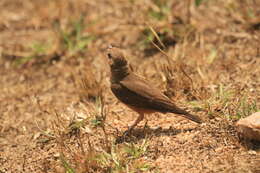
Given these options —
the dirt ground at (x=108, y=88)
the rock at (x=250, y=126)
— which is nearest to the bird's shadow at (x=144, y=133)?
the dirt ground at (x=108, y=88)

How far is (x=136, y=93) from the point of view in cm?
501

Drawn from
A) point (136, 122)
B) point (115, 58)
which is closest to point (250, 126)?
point (136, 122)

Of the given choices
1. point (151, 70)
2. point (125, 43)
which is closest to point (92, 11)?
point (125, 43)

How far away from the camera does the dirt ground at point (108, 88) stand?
462 cm

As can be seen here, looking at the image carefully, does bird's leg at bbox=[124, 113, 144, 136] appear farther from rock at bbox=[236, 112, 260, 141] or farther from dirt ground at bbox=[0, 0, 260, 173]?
rock at bbox=[236, 112, 260, 141]

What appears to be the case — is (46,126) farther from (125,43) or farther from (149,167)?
(125,43)

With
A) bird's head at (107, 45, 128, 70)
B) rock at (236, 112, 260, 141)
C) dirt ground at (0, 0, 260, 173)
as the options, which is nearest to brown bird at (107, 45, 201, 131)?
bird's head at (107, 45, 128, 70)

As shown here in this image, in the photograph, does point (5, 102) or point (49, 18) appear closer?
point (5, 102)

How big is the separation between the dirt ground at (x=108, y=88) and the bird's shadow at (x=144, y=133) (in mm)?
22

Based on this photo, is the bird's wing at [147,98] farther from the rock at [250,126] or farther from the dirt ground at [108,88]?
the rock at [250,126]

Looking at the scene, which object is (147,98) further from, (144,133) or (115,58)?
(115,58)

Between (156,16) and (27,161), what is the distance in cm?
353

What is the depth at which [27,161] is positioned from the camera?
5.14 meters

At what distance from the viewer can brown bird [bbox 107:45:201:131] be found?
16.2ft
